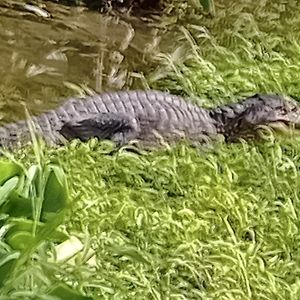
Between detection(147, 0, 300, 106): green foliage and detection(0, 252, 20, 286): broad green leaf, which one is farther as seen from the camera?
detection(147, 0, 300, 106): green foliage

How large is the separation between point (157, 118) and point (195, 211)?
94cm

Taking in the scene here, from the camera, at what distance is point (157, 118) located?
3787mm

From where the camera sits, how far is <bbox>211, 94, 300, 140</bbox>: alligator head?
12.1 feet

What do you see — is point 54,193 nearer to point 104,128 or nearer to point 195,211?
point 195,211

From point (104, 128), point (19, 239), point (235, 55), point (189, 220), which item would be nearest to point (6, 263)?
point (19, 239)

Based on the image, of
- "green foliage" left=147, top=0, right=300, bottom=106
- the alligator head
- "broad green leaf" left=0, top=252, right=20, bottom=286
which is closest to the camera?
"broad green leaf" left=0, top=252, right=20, bottom=286

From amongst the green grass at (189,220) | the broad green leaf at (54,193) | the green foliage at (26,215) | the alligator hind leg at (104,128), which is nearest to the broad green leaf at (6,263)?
the green foliage at (26,215)

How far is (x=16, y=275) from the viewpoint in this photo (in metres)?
1.60

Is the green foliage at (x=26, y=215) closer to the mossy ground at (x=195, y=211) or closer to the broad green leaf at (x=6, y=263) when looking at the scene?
the broad green leaf at (x=6, y=263)

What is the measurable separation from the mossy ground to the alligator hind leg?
0.48ft

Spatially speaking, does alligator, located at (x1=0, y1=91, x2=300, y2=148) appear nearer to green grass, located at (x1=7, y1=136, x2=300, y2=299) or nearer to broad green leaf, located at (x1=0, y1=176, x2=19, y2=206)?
green grass, located at (x1=7, y1=136, x2=300, y2=299)

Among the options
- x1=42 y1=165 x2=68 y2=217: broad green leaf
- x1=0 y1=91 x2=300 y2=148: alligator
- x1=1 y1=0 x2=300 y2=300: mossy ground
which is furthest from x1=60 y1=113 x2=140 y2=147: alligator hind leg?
x1=42 y1=165 x2=68 y2=217: broad green leaf

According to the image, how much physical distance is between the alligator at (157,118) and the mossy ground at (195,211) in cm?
14

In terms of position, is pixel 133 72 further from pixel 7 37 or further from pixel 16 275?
pixel 16 275
